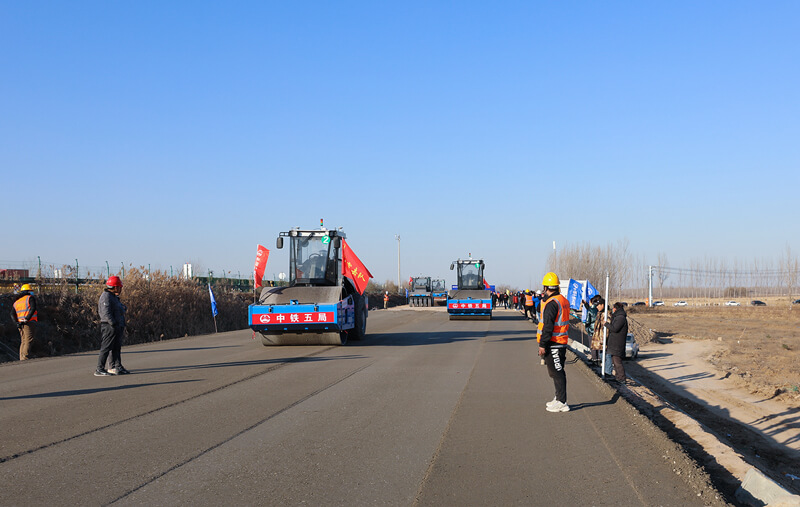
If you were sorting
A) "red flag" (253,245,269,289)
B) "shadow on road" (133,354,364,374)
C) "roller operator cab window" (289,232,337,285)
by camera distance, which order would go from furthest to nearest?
"red flag" (253,245,269,289) → "roller operator cab window" (289,232,337,285) → "shadow on road" (133,354,364,374)

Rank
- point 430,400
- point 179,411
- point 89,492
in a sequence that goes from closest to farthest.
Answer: point 89,492 → point 179,411 → point 430,400

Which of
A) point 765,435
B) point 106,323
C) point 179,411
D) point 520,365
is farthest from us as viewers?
point 520,365

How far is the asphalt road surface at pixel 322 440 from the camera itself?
546cm

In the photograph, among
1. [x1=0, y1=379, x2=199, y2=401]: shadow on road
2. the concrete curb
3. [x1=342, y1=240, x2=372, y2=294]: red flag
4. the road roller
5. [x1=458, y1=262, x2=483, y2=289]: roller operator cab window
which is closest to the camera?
the concrete curb

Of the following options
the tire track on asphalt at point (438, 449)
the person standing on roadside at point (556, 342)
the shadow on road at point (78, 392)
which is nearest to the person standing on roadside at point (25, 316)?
→ the shadow on road at point (78, 392)

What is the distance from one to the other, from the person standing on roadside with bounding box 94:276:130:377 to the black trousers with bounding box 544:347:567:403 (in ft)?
25.2

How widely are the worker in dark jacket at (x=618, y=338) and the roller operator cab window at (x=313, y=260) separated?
27.3 ft

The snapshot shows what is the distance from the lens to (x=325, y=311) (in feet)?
56.9

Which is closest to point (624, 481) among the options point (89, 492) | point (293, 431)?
point (293, 431)

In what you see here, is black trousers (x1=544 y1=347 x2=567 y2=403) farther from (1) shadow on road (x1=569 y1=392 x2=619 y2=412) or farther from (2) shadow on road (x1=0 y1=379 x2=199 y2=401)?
(2) shadow on road (x1=0 y1=379 x2=199 y2=401)

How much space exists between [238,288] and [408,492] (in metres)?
37.9

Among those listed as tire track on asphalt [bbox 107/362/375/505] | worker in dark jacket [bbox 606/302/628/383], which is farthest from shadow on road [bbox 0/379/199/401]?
worker in dark jacket [bbox 606/302/628/383]

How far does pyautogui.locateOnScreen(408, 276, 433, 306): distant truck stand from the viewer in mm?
63575

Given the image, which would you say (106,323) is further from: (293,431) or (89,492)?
(89,492)
